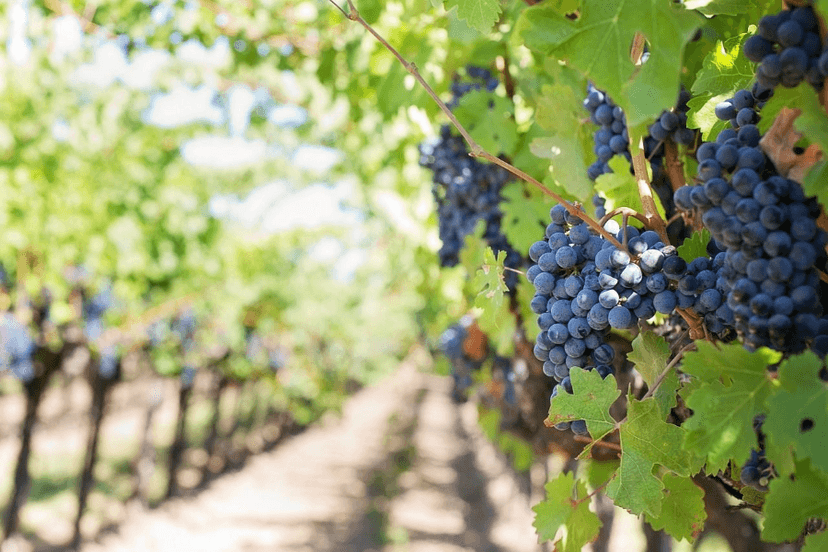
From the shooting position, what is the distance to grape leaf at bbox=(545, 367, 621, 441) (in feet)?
3.78

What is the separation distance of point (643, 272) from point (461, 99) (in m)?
1.36

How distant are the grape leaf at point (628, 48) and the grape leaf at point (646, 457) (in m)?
0.49

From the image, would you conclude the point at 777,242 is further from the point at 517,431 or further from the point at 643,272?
the point at 517,431

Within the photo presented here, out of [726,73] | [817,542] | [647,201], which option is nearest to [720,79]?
[726,73]

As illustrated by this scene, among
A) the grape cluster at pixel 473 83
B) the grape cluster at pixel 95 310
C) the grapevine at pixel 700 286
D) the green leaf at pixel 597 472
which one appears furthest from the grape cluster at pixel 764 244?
the grape cluster at pixel 95 310

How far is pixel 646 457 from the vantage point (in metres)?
1.14

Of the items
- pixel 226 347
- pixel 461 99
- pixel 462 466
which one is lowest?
pixel 462 466

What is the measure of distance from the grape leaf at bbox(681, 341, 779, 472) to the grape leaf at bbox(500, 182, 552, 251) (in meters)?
1.32

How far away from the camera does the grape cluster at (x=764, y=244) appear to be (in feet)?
3.00

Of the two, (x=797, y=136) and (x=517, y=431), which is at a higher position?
(x=797, y=136)

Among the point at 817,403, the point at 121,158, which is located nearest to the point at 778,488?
the point at 817,403

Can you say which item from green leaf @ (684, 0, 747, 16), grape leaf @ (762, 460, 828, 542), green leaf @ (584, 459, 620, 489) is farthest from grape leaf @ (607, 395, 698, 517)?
green leaf @ (584, 459, 620, 489)

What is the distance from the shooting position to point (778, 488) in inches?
35.4

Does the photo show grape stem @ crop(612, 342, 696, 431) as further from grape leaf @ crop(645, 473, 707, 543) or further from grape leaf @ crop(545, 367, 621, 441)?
grape leaf @ crop(645, 473, 707, 543)
